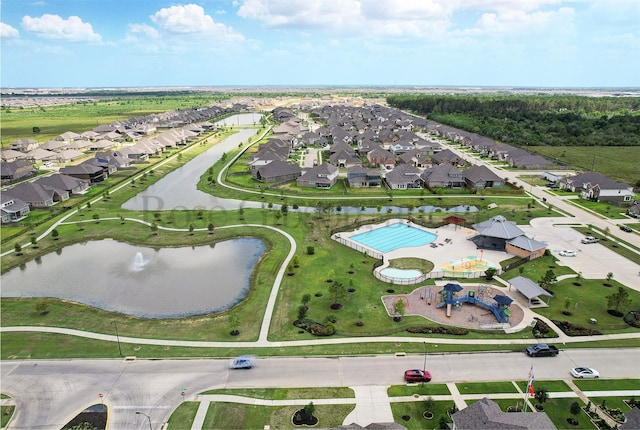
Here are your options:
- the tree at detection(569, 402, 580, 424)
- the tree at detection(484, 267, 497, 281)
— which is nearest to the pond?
the tree at detection(484, 267, 497, 281)

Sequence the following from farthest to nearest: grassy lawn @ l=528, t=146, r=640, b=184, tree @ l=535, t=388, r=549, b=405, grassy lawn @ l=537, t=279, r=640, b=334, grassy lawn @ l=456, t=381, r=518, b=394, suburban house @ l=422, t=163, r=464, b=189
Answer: grassy lawn @ l=528, t=146, r=640, b=184 → suburban house @ l=422, t=163, r=464, b=189 → grassy lawn @ l=537, t=279, r=640, b=334 → grassy lawn @ l=456, t=381, r=518, b=394 → tree @ l=535, t=388, r=549, b=405

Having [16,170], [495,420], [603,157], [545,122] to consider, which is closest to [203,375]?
[495,420]

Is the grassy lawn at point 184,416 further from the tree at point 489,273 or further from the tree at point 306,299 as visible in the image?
the tree at point 489,273

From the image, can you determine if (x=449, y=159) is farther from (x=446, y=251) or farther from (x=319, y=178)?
(x=446, y=251)

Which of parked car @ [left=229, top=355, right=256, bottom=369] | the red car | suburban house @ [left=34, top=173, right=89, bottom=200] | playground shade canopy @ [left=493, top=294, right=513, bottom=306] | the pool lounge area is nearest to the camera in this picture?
the red car

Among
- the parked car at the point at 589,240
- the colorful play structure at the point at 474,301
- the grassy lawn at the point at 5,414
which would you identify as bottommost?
the grassy lawn at the point at 5,414

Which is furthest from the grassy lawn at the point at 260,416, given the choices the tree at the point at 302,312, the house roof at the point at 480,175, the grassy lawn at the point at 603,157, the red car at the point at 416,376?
the grassy lawn at the point at 603,157

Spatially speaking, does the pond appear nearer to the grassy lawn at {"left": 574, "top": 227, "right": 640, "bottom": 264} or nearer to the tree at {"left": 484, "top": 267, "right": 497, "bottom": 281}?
the tree at {"left": 484, "top": 267, "right": 497, "bottom": 281}
